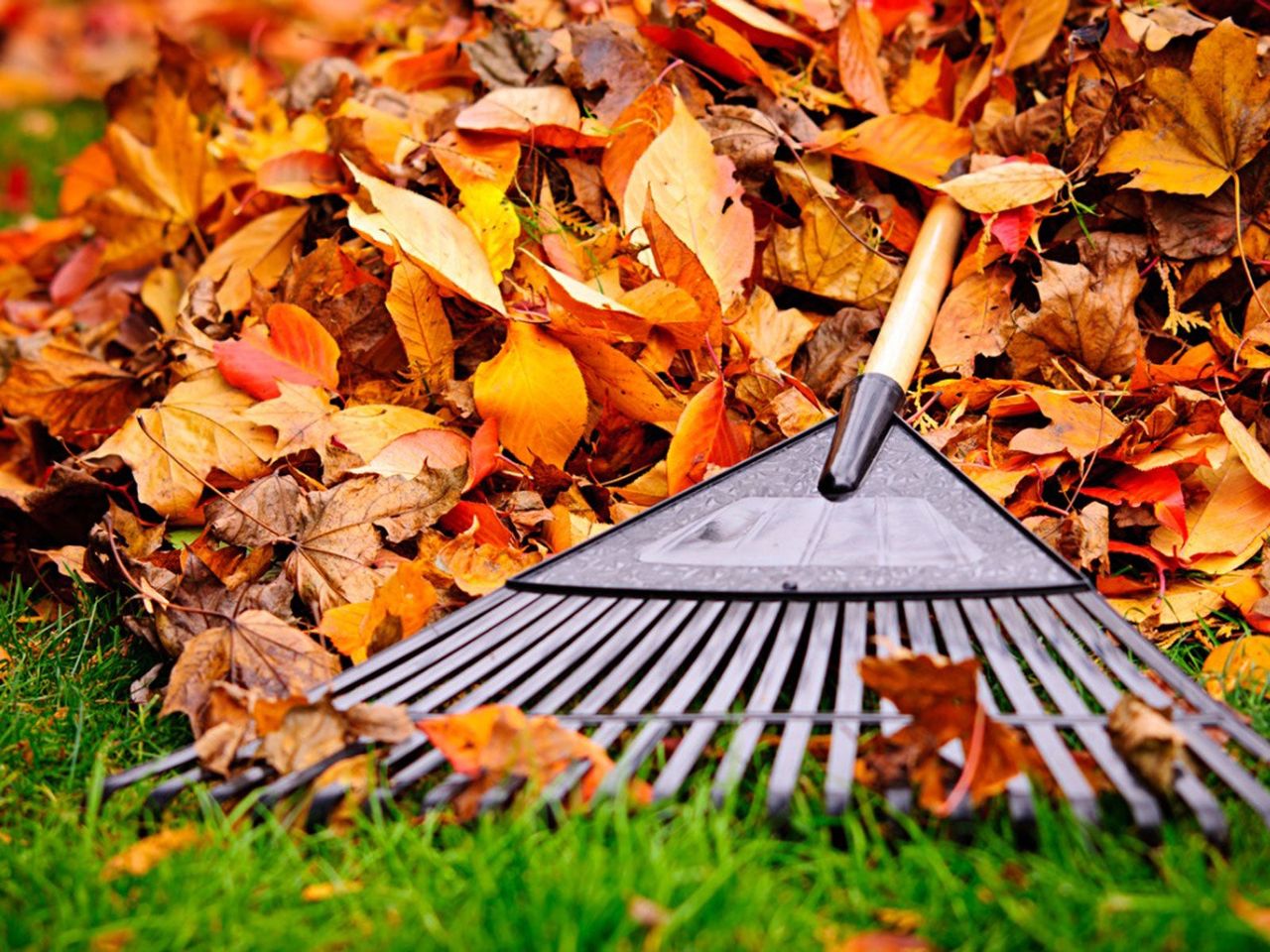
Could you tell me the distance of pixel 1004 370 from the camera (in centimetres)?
162

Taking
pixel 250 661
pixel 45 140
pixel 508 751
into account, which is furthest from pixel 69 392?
pixel 45 140

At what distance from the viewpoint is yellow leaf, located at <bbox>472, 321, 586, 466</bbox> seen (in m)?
1.48

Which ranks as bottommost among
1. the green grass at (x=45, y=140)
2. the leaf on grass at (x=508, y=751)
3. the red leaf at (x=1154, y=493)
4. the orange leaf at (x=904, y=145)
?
the leaf on grass at (x=508, y=751)

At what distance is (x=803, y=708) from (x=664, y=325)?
2.13ft

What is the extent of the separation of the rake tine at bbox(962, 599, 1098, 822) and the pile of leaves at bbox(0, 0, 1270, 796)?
11.7 inches

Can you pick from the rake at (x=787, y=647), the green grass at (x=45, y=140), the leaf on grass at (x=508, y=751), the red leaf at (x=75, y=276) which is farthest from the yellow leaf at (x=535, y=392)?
the green grass at (x=45, y=140)

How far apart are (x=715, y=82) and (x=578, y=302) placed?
1.81 ft

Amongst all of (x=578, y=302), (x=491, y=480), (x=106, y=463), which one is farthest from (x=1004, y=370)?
(x=106, y=463)

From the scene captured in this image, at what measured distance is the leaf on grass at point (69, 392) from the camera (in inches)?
70.4

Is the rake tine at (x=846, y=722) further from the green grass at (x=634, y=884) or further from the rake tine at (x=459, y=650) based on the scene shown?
the rake tine at (x=459, y=650)

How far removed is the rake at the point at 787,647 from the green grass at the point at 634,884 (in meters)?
0.03

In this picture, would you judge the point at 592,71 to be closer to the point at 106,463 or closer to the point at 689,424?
the point at 689,424

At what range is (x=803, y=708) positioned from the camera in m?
1.01

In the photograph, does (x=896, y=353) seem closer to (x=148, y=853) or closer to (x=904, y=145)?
(x=904, y=145)
